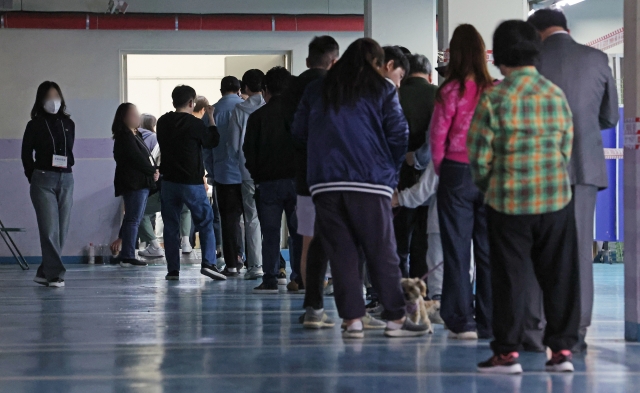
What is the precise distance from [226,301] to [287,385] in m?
3.22

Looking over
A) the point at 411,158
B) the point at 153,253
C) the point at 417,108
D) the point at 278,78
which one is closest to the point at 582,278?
the point at 411,158

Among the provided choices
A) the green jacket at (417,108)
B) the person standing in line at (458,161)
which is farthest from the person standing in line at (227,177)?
the person standing in line at (458,161)

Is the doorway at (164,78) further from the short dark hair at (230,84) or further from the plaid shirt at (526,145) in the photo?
the plaid shirt at (526,145)

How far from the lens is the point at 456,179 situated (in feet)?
14.7

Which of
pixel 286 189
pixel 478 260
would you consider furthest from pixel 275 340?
pixel 286 189

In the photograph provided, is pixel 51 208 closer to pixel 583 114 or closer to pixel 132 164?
pixel 132 164

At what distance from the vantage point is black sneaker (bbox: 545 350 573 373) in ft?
12.3

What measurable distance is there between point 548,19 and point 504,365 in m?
1.58

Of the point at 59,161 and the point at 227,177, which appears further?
the point at 227,177

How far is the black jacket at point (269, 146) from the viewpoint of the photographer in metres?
7.05

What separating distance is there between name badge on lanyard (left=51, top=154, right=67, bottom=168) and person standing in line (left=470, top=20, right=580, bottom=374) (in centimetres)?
488

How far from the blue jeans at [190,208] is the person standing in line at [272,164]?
1.38 meters

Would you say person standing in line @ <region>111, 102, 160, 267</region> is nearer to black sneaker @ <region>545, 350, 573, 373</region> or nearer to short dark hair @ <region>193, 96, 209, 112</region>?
short dark hair @ <region>193, 96, 209, 112</region>

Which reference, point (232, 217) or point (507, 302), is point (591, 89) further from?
point (232, 217)
